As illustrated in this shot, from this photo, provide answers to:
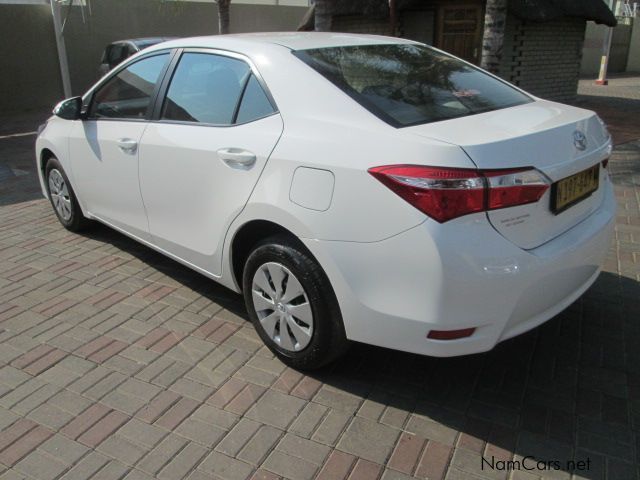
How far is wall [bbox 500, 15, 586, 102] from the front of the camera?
1114 centimetres

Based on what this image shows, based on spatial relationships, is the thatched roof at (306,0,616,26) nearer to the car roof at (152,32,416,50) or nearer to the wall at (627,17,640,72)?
the car roof at (152,32,416,50)

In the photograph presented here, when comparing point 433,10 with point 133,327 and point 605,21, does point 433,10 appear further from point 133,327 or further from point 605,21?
point 133,327

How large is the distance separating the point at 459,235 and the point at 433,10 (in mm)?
10501

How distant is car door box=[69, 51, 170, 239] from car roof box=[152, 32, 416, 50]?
393mm

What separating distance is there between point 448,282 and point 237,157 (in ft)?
4.28

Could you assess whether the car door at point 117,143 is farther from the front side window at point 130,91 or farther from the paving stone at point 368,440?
the paving stone at point 368,440

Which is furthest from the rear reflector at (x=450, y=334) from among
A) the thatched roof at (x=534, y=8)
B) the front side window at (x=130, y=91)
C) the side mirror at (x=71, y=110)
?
the thatched roof at (x=534, y=8)

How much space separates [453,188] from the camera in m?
2.28

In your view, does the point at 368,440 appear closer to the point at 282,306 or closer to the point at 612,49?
the point at 282,306

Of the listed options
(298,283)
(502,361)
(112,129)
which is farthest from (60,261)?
(502,361)

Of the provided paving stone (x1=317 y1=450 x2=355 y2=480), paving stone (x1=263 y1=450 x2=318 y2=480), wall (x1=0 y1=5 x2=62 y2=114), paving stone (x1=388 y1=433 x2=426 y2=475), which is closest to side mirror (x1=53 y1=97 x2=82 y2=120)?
paving stone (x1=263 y1=450 x2=318 y2=480)

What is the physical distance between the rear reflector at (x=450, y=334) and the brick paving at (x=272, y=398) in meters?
0.48

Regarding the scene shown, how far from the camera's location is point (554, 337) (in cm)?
333

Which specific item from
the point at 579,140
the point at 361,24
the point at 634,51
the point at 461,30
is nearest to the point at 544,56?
the point at 461,30
